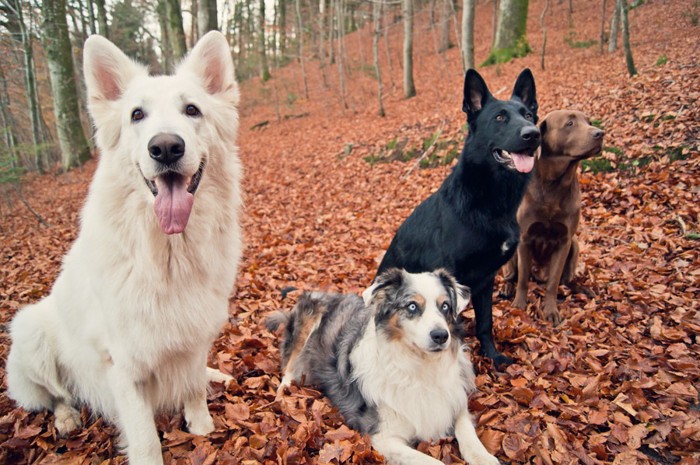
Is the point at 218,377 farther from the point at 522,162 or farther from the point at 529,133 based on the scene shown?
the point at 529,133

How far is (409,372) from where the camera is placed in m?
3.01

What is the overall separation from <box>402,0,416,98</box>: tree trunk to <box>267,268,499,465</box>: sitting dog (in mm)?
14829

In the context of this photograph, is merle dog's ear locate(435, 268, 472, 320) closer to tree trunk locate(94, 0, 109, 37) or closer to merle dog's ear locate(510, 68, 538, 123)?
merle dog's ear locate(510, 68, 538, 123)

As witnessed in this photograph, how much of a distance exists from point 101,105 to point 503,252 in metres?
3.33

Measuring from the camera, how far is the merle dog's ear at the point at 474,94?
13.0 feet

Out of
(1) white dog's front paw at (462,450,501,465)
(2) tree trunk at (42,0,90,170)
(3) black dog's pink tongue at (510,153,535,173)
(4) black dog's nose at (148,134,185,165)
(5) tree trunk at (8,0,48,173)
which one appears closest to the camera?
(4) black dog's nose at (148,134,185,165)

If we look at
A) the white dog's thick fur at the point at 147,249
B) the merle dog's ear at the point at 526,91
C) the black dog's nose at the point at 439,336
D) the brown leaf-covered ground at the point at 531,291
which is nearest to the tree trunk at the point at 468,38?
the brown leaf-covered ground at the point at 531,291

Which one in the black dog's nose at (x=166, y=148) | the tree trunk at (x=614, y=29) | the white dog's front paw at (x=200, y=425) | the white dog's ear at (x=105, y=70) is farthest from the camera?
the tree trunk at (x=614, y=29)

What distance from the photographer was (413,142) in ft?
35.9

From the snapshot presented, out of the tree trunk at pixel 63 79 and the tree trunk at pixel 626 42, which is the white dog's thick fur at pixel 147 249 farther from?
the tree trunk at pixel 63 79

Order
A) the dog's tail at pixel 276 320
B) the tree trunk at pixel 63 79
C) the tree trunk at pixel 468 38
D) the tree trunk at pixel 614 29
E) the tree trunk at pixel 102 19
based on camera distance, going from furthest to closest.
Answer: the tree trunk at pixel 102 19, the tree trunk at pixel 614 29, the tree trunk at pixel 63 79, the tree trunk at pixel 468 38, the dog's tail at pixel 276 320

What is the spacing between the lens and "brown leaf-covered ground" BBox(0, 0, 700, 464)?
280cm

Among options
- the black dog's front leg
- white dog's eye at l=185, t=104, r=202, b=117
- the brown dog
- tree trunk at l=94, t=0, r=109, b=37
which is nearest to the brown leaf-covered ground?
the black dog's front leg

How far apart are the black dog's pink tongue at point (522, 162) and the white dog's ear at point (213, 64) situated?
8.09ft
